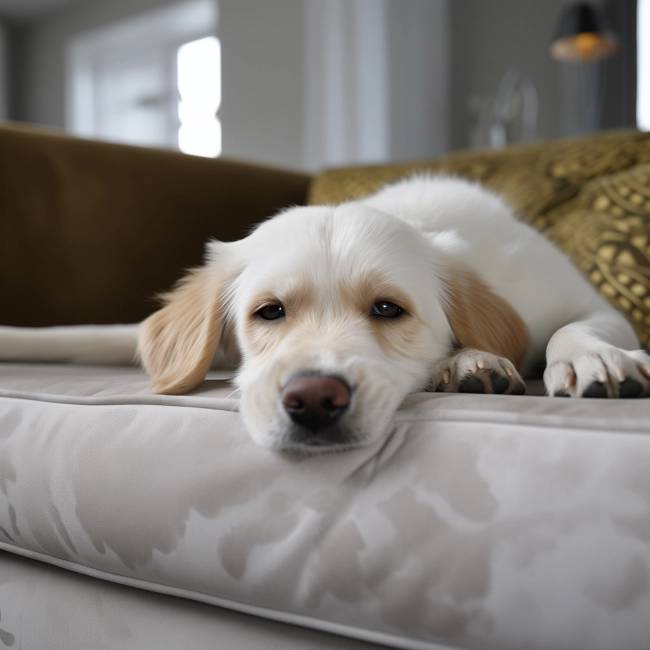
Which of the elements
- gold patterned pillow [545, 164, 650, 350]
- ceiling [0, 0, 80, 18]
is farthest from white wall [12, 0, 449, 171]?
ceiling [0, 0, 80, 18]

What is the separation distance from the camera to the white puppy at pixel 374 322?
0.92 metres

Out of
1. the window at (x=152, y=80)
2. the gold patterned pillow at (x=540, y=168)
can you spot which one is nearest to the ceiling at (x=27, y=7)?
the window at (x=152, y=80)

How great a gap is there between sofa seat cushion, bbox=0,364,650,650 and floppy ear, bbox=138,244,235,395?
0.56 ft

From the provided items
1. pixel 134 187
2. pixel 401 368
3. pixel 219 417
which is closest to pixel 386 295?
pixel 401 368

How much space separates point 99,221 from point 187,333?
1000mm

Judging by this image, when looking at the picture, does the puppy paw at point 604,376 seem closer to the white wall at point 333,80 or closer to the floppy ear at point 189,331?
the floppy ear at point 189,331

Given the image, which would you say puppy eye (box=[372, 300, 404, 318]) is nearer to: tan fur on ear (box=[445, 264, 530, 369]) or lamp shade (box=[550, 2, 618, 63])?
tan fur on ear (box=[445, 264, 530, 369])

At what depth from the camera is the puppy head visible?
2.93ft

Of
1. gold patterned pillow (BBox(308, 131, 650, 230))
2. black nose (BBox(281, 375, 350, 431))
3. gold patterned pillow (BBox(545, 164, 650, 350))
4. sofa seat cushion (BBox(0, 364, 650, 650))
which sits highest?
gold patterned pillow (BBox(308, 131, 650, 230))

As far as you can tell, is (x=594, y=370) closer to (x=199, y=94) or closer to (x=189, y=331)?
(x=189, y=331)

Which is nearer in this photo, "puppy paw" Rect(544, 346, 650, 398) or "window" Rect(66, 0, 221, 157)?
"puppy paw" Rect(544, 346, 650, 398)

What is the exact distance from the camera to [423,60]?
523 centimetres

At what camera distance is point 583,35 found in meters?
4.54

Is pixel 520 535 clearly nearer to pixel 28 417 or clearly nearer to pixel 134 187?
pixel 28 417
